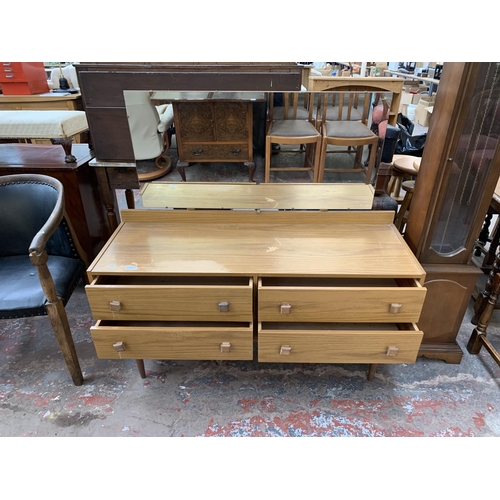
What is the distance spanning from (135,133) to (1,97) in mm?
2465

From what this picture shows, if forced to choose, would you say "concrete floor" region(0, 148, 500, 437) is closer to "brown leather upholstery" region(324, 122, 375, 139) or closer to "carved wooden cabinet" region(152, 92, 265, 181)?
"carved wooden cabinet" region(152, 92, 265, 181)

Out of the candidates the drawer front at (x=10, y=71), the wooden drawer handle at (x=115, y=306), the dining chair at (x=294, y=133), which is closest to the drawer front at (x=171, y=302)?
the wooden drawer handle at (x=115, y=306)

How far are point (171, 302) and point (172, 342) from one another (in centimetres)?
15

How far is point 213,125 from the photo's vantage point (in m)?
1.33

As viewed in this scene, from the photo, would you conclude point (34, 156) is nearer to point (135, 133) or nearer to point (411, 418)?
point (135, 133)

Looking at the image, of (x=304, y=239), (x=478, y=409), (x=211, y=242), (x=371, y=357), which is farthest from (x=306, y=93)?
(x=478, y=409)

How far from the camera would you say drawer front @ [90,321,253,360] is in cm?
118

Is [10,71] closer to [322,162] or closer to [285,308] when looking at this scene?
[322,162]

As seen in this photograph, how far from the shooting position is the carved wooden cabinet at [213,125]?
126 centimetres

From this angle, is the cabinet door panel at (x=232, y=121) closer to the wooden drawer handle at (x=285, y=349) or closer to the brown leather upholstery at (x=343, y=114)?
the brown leather upholstery at (x=343, y=114)

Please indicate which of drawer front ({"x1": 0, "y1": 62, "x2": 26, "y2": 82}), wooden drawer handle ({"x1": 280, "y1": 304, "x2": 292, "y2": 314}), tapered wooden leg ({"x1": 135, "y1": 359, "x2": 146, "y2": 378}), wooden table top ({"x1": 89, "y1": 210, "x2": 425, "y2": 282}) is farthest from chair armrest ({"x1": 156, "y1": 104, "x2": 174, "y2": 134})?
drawer front ({"x1": 0, "y1": 62, "x2": 26, "y2": 82})

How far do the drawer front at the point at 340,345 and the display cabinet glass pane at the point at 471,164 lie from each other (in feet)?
1.21

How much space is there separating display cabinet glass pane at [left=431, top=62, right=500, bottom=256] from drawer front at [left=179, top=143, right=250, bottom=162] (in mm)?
739

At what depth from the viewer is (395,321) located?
1.17 meters
